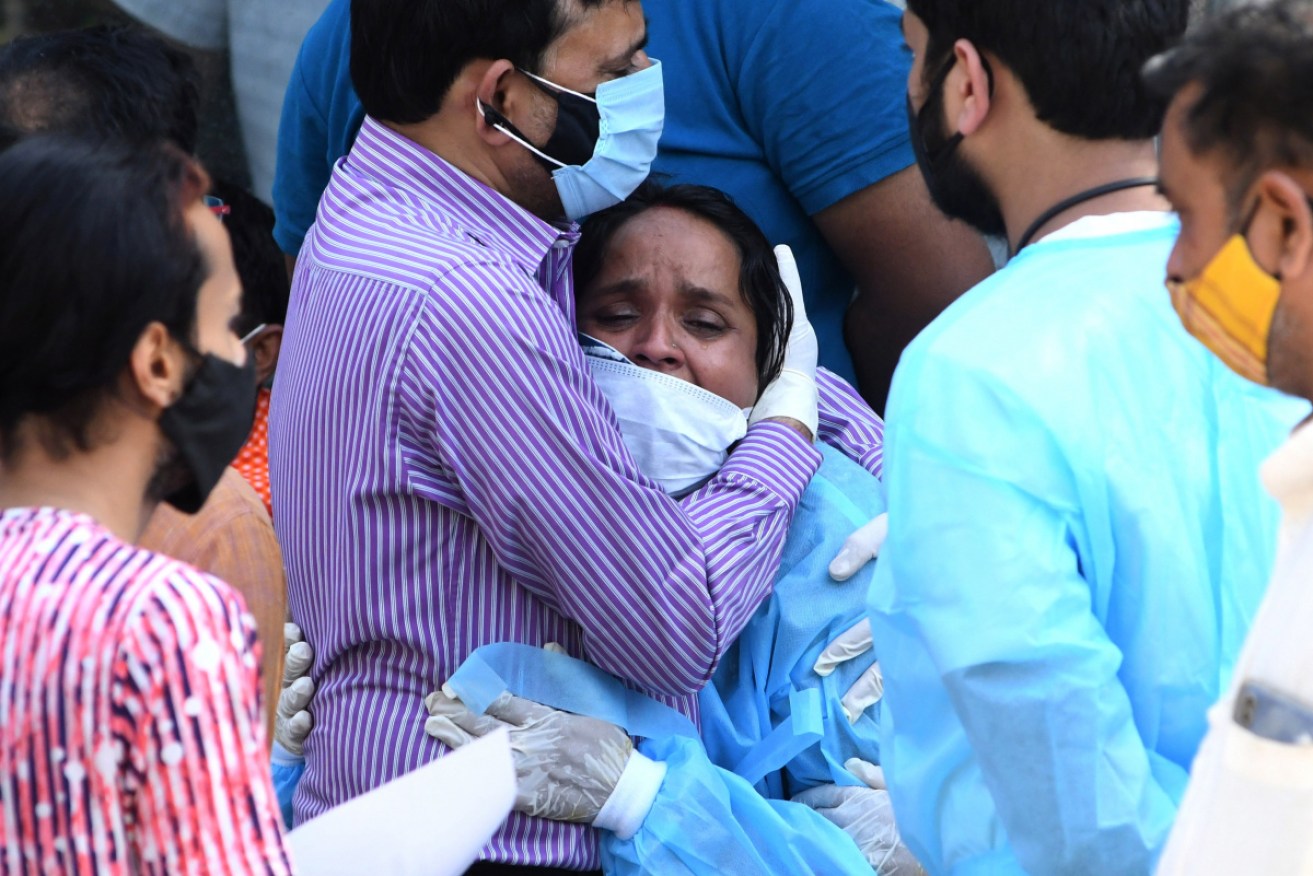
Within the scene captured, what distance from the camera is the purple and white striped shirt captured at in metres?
1.92

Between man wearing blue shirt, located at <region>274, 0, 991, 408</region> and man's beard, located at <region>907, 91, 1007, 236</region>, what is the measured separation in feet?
2.77

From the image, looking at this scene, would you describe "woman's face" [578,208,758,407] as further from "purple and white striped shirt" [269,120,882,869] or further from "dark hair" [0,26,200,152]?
"dark hair" [0,26,200,152]

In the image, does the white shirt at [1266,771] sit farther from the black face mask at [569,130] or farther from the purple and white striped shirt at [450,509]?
the black face mask at [569,130]

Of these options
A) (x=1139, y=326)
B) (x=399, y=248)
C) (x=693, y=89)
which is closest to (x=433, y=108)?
(x=399, y=248)

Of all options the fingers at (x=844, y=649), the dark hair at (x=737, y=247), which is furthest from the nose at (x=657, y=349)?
the fingers at (x=844, y=649)

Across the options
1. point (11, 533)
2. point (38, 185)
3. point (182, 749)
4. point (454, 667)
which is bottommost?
point (454, 667)

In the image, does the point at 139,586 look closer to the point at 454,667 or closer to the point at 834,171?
the point at 454,667

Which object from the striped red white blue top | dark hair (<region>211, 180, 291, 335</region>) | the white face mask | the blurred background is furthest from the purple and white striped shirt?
the blurred background

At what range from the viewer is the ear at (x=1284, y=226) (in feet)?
3.87

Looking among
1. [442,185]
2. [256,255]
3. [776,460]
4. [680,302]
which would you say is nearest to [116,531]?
[442,185]

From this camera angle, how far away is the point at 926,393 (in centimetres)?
159

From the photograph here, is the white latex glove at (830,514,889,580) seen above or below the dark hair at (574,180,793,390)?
below

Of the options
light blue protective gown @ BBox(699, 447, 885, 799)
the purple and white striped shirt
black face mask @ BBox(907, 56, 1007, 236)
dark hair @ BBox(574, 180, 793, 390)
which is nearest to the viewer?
black face mask @ BBox(907, 56, 1007, 236)

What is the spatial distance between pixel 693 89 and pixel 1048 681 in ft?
4.96
